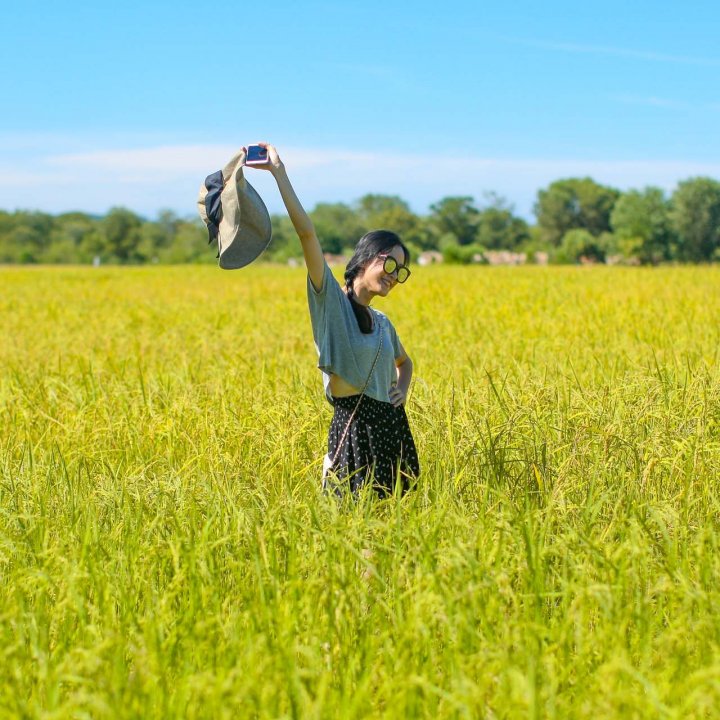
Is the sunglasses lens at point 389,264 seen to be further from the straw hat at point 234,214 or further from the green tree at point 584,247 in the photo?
the green tree at point 584,247

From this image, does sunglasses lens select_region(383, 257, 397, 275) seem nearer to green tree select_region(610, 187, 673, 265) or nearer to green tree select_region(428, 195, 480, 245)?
green tree select_region(610, 187, 673, 265)

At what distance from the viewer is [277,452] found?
344 cm

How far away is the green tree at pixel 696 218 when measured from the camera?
86.4 m

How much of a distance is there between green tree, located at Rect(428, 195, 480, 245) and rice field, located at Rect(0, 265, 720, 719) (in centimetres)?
10412

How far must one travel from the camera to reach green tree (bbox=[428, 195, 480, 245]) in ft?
354

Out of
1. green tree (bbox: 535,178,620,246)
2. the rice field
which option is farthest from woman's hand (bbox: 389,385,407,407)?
green tree (bbox: 535,178,620,246)

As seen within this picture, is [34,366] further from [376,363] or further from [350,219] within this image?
[350,219]

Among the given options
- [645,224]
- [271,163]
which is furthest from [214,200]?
[645,224]

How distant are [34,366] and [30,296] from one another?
11.3 meters

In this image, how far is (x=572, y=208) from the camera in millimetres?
107188

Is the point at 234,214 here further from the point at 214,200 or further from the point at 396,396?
the point at 396,396

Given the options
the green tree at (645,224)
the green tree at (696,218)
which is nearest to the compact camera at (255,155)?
the green tree at (645,224)

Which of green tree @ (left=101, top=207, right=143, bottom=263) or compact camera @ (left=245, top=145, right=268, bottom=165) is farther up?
green tree @ (left=101, top=207, right=143, bottom=263)

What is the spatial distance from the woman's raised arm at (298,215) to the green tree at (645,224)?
8317 centimetres
